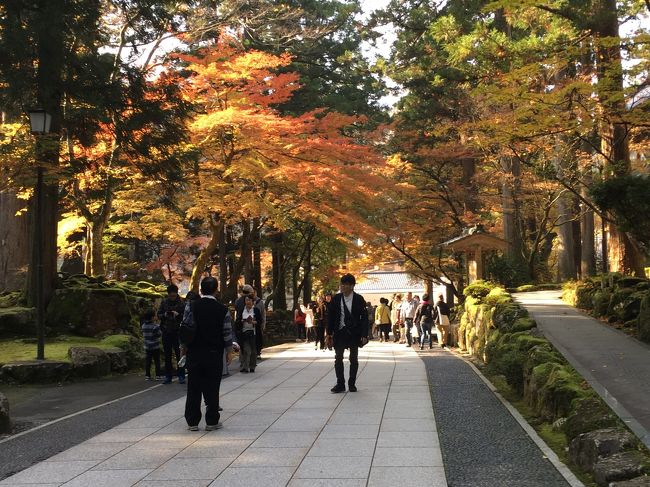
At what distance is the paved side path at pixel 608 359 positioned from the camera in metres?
6.07

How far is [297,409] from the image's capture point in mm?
7359

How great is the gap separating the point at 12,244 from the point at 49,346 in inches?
223

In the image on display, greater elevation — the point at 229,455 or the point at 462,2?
the point at 462,2

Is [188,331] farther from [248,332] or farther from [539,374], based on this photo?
[248,332]

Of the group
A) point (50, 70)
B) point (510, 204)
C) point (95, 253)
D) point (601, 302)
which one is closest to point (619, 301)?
point (601, 302)

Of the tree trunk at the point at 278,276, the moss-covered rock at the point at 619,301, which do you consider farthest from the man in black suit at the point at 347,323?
the tree trunk at the point at 278,276

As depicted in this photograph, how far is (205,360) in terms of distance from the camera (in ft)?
20.2

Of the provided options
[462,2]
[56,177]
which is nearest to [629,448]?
[56,177]

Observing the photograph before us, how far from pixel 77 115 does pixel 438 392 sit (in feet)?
29.5

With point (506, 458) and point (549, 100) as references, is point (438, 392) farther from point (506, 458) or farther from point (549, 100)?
point (549, 100)

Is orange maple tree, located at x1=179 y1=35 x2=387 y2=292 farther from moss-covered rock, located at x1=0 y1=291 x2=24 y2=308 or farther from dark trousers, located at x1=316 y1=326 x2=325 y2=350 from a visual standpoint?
moss-covered rock, located at x1=0 y1=291 x2=24 y2=308

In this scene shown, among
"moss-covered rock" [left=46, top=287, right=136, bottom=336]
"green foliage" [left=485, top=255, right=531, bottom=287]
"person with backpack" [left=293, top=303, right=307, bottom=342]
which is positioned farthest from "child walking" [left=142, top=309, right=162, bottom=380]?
"green foliage" [left=485, top=255, right=531, bottom=287]

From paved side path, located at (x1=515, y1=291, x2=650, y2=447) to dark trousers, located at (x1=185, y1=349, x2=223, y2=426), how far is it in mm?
3907

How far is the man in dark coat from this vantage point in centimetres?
616
